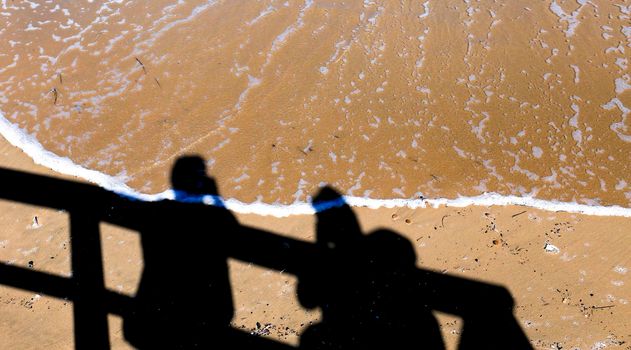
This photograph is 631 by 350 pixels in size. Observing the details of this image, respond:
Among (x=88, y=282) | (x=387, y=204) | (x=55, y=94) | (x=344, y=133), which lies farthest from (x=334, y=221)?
(x=55, y=94)

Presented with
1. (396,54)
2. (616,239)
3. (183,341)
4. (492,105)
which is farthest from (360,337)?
(396,54)

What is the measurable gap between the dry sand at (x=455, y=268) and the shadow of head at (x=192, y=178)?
70 cm

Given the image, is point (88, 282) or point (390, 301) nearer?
point (390, 301)

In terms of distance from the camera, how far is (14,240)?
4754 mm

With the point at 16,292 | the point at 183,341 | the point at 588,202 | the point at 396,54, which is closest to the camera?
the point at 183,341

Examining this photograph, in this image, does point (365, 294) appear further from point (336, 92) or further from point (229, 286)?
point (336, 92)

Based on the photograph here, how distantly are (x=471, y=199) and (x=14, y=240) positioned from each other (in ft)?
18.5

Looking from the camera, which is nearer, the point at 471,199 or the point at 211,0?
the point at 471,199

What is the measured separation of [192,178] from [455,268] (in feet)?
11.4

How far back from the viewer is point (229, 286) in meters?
4.32

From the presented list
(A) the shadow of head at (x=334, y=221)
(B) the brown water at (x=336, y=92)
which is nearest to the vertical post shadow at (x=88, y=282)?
(B) the brown water at (x=336, y=92)

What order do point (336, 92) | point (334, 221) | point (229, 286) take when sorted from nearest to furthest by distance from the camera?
point (229, 286), point (334, 221), point (336, 92)

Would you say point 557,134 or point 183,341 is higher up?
point 557,134

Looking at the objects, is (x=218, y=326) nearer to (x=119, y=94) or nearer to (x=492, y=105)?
(x=119, y=94)
